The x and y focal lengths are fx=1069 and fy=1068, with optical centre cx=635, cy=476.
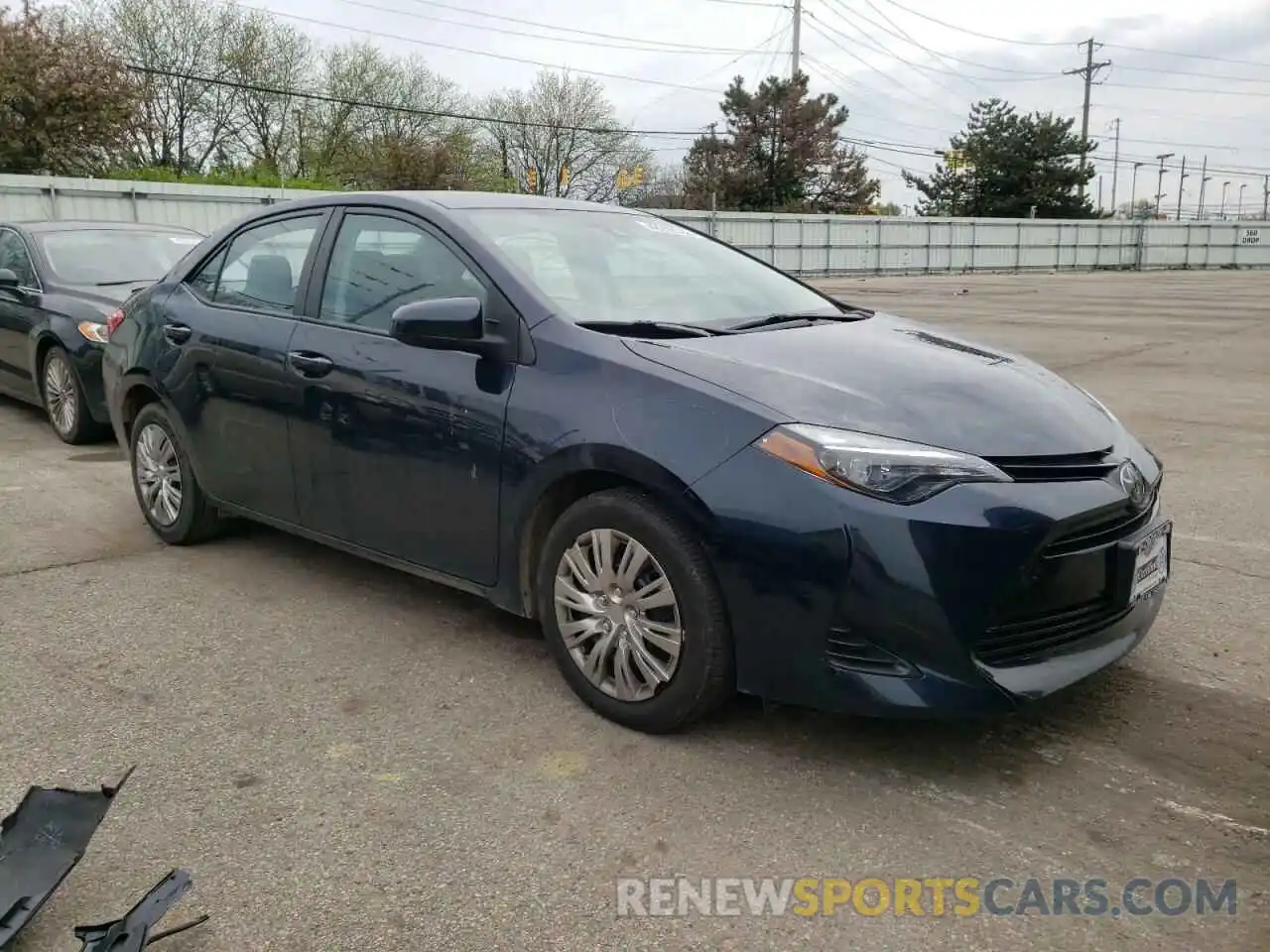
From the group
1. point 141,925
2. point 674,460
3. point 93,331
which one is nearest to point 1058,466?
point 674,460

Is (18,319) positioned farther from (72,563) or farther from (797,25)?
(797,25)

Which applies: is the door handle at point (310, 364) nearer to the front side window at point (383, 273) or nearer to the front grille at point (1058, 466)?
the front side window at point (383, 273)

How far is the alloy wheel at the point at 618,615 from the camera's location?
2998 millimetres

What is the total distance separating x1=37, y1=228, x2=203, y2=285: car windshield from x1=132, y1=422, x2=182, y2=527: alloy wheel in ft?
10.3

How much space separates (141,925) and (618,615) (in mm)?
1427

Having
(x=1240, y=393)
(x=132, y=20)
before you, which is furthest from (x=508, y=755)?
(x=132, y=20)

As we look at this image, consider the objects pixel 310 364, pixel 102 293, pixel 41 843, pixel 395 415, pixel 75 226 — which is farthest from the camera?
pixel 75 226

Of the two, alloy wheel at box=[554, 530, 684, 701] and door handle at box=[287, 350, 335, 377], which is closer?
alloy wheel at box=[554, 530, 684, 701]

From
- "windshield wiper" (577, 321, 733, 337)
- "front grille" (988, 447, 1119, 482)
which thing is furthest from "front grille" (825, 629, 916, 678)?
"windshield wiper" (577, 321, 733, 337)

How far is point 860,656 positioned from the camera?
272 cm

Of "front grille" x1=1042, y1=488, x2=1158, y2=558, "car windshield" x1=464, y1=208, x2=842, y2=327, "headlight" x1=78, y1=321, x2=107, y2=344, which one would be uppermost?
"car windshield" x1=464, y1=208, x2=842, y2=327

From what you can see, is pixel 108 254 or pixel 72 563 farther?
pixel 108 254

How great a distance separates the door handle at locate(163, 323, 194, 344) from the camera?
4.64 metres

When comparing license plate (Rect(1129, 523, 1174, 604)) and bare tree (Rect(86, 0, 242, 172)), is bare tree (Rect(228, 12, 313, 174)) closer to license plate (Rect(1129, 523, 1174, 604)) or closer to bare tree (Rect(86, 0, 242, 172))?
bare tree (Rect(86, 0, 242, 172))
